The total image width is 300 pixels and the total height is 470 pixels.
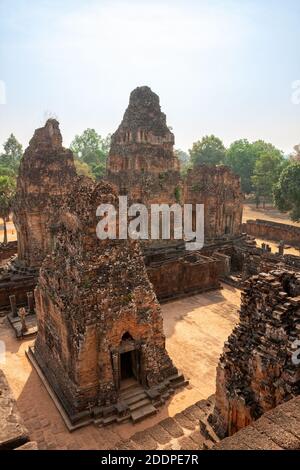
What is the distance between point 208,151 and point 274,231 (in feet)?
107

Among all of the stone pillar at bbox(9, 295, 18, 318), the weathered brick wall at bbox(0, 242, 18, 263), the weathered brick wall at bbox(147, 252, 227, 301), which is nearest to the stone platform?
the stone pillar at bbox(9, 295, 18, 318)

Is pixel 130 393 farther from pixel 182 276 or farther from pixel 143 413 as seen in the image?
pixel 182 276

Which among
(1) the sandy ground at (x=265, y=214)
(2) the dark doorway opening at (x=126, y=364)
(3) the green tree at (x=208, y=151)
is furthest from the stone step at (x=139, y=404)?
(3) the green tree at (x=208, y=151)

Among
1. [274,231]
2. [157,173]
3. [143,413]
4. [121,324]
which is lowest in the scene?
[143,413]

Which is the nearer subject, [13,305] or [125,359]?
[125,359]

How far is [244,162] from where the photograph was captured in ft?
189

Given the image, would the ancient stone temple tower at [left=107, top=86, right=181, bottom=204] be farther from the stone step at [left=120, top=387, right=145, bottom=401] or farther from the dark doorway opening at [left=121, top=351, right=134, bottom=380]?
the stone step at [left=120, top=387, right=145, bottom=401]

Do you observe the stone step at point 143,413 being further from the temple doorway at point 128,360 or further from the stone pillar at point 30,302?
the stone pillar at point 30,302

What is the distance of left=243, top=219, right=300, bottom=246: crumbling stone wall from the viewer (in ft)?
106

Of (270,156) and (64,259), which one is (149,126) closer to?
(64,259)

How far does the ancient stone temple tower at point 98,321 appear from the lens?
976cm

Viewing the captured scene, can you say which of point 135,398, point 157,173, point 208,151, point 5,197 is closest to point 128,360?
point 135,398

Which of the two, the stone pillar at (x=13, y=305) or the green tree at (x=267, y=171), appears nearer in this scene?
the stone pillar at (x=13, y=305)

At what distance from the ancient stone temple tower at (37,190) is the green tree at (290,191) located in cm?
2098
